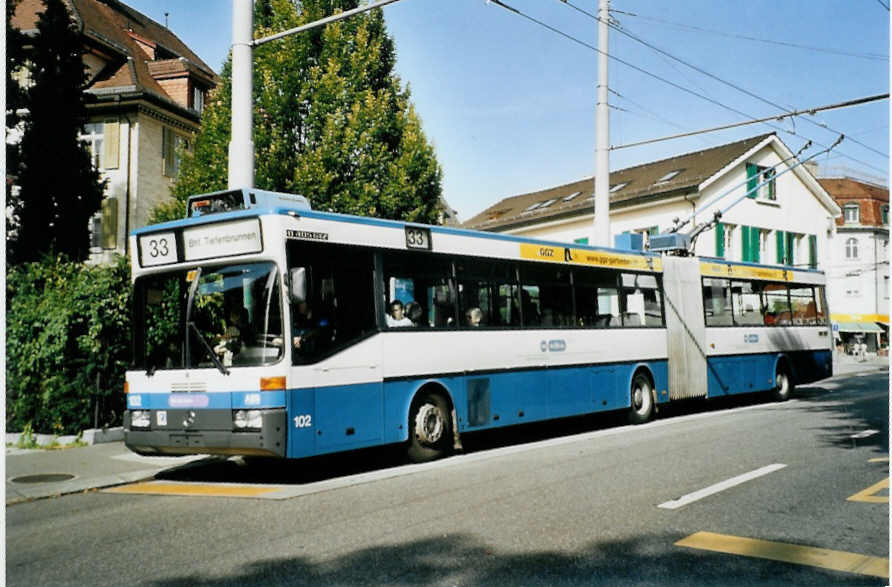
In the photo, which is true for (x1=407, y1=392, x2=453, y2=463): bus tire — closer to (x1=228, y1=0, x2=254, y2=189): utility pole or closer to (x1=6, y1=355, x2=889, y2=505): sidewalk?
(x1=6, y1=355, x2=889, y2=505): sidewalk

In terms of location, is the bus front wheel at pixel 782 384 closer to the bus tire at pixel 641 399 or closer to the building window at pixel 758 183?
the bus tire at pixel 641 399

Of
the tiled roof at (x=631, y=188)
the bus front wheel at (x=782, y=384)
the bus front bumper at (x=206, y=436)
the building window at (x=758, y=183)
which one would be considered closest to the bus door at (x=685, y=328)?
the bus front wheel at (x=782, y=384)

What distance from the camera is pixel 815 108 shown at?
672 inches

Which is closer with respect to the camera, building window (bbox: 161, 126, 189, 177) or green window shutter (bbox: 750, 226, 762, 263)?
building window (bbox: 161, 126, 189, 177)

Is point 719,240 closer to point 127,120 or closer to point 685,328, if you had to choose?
point 685,328

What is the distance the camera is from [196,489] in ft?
30.3

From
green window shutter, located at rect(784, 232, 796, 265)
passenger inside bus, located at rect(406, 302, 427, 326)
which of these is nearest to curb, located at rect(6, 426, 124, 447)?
passenger inside bus, located at rect(406, 302, 427, 326)

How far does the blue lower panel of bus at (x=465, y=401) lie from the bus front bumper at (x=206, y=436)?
0.62ft

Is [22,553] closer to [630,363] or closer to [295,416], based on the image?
[295,416]

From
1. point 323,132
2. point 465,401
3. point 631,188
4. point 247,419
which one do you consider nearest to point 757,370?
point 465,401

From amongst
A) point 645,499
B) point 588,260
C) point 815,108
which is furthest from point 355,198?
point 645,499

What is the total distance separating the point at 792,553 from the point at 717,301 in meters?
12.5

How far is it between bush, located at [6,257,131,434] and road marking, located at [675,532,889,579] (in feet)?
30.9

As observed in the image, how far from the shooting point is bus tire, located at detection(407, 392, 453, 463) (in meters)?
10.8
